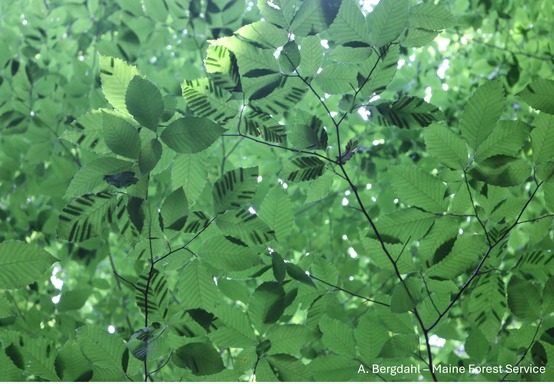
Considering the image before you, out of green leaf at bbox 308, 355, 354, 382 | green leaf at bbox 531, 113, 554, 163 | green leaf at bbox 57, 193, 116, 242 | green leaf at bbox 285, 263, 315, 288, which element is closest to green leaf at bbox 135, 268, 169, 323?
A: green leaf at bbox 57, 193, 116, 242

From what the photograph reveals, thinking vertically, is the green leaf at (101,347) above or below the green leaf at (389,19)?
below

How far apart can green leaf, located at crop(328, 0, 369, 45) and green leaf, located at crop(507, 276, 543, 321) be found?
523 millimetres

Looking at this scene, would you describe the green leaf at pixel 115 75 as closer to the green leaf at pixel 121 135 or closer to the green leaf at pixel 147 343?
the green leaf at pixel 121 135

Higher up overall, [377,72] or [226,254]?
[377,72]

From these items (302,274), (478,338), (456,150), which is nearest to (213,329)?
(302,274)

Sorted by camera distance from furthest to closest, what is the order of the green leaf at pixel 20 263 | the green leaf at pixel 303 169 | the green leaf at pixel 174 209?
the green leaf at pixel 303 169, the green leaf at pixel 174 209, the green leaf at pixel 20 263

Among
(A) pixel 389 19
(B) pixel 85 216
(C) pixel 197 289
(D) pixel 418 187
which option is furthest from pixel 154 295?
(A) pixel 389 19

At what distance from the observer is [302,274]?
96 centimetres

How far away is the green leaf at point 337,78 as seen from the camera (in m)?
1.02

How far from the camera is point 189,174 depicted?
0.99m

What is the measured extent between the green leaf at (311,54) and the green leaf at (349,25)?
5 cm

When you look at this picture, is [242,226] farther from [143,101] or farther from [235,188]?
[143,101]

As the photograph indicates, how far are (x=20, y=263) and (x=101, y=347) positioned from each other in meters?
0.20

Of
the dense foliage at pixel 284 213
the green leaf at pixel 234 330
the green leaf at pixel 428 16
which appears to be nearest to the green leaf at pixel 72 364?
the dense foliage at pixel 284 213
